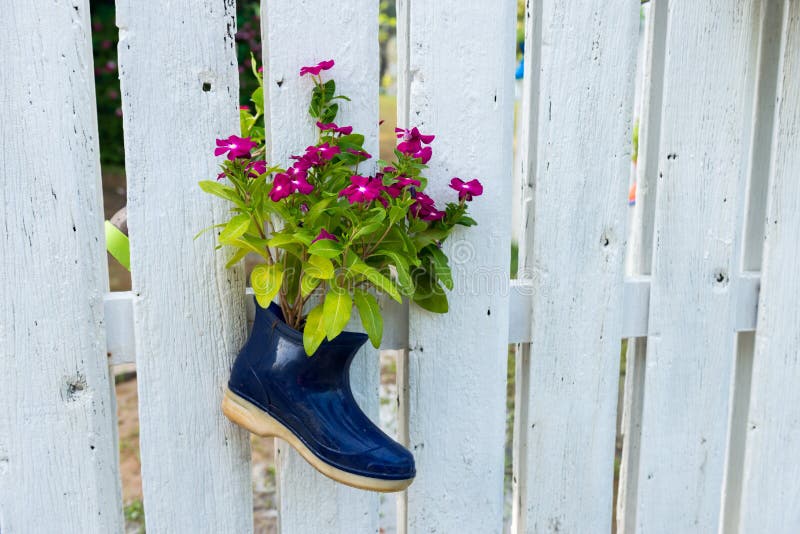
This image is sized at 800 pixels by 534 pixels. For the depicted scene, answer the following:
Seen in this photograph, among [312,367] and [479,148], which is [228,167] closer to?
[312,367]

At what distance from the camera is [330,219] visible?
97cm

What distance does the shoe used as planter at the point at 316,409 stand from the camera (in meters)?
0.98

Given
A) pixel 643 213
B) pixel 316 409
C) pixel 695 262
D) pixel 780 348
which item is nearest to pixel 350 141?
pixel 316 409

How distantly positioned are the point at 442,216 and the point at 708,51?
2.10ft

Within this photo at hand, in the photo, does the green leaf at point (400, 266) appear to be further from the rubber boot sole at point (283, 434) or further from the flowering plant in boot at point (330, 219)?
the rubber boot sole at point (283, 434)

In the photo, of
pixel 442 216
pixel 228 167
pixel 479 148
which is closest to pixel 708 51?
pixel 479 148

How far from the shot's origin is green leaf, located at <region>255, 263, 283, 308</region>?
99 centimetres

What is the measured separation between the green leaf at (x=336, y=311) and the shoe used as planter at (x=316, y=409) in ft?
0.22

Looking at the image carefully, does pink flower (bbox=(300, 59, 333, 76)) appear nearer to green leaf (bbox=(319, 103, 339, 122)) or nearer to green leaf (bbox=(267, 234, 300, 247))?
green leaf (bbox=(319, 103, 339, 122))

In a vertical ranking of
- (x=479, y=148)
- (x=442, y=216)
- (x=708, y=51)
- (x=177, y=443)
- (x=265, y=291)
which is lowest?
(x=177, y=443)

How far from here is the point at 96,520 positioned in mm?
1099

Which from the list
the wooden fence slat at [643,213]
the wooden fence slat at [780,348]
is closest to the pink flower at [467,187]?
the wooden fence slat at [643,213]

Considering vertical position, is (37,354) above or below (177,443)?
above

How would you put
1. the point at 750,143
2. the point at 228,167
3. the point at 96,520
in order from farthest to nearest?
1. the point at 750,143
2. the point at 96,520
3. the point at 228,167
